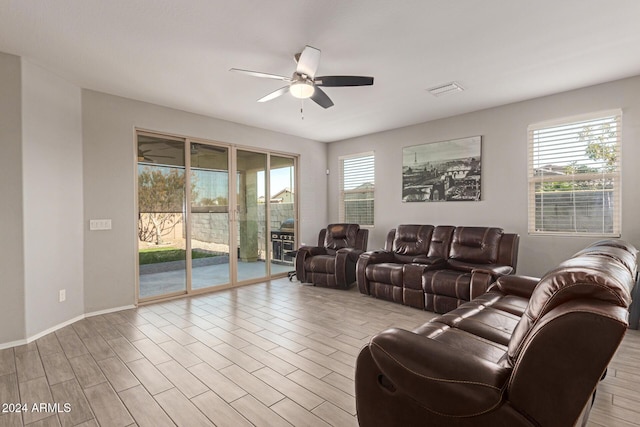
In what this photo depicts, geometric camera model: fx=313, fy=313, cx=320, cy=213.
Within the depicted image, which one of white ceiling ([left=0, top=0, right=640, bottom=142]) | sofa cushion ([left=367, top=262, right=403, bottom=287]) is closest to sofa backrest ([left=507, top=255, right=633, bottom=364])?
white ceiling ([left=0, top=0, right=640, bottom=142])

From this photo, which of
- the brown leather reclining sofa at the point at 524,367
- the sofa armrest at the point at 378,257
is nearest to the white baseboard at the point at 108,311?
the sofa armrest at the point at 378,257

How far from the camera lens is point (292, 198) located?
6.29m

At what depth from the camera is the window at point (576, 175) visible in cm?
370

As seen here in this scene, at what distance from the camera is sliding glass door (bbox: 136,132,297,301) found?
449cm

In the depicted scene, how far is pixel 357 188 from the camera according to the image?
6.39m

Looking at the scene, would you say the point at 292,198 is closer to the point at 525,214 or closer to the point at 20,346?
the point at 525,214

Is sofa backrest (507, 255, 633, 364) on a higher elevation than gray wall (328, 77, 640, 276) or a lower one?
lower

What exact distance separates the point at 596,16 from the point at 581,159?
2.00m

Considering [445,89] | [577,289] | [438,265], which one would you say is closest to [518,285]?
[438,265]

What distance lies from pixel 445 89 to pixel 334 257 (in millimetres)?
2957

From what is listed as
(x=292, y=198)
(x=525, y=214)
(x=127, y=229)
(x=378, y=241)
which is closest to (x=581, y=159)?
(x=525, y=214)

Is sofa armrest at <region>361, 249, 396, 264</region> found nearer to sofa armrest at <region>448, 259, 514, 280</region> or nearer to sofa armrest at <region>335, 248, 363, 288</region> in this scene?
sofa armrest at <region>335, 248, 363, 288</region>

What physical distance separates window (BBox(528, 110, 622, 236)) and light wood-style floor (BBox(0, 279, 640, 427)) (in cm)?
134

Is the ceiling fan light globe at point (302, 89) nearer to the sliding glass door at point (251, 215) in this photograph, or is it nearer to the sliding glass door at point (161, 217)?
the sliding glass door at point (161, 217)
